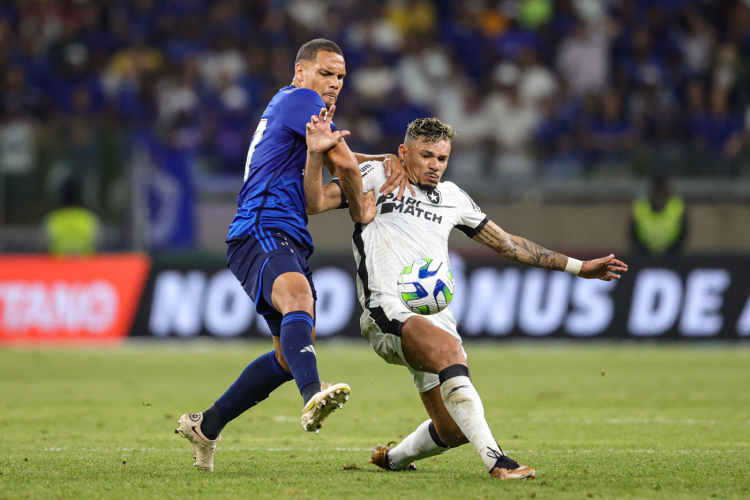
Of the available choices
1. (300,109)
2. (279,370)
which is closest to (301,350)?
(279,370)

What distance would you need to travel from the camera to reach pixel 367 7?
1762 centimetres

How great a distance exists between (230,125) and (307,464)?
34.3ft

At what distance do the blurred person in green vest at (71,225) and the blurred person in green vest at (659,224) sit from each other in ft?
25.0

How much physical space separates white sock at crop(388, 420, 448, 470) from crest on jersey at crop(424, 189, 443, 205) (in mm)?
1169

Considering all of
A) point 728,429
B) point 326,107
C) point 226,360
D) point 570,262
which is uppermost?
point 326,107

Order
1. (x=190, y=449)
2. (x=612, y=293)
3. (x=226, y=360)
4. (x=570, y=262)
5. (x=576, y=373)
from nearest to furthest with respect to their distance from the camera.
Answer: (x=570, y=262), (x=190, y=449), (x=576, y=373), (x=226, y=360), (x=612, y=293)

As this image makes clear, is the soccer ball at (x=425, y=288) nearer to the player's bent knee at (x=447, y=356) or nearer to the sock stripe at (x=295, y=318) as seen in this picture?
the player's bent knee at (x=447, y=356)

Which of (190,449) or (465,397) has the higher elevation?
(465,397)

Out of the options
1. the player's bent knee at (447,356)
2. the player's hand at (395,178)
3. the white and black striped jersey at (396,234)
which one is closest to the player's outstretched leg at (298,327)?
the white and black striped jersey at (396,234)

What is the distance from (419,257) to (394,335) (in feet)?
1.52

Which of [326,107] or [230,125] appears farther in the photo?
[230,125]

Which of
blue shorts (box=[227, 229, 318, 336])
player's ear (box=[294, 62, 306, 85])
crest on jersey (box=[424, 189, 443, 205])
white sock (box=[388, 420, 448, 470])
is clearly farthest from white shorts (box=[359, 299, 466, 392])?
player's ear (box=[294, 62, 306, 85])

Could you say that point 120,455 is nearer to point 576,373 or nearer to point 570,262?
point 570,262

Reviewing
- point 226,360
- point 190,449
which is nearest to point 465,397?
point 190,449
